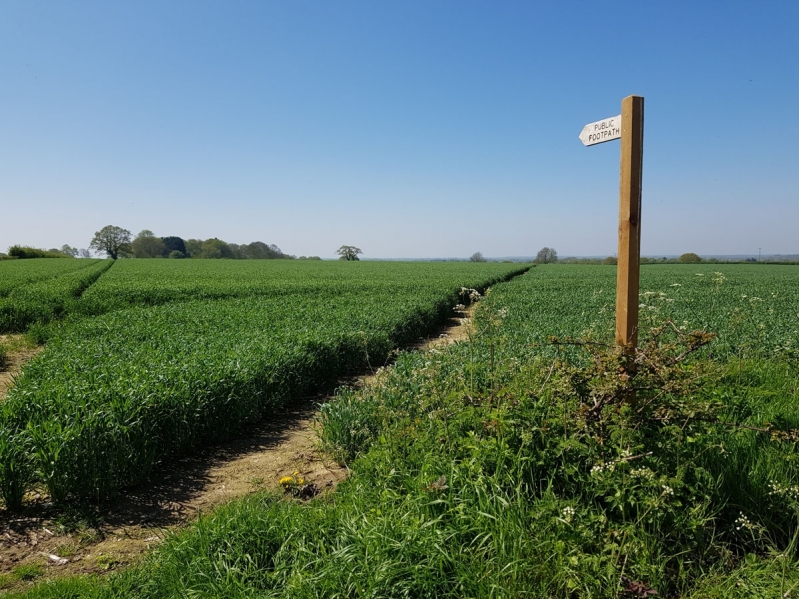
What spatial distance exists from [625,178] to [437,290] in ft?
53.5

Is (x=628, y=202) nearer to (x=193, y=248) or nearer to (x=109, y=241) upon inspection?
(x=109, y=241)

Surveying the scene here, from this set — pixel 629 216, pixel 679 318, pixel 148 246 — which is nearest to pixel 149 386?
pixel 629 216

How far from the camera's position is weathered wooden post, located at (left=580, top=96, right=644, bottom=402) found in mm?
3820

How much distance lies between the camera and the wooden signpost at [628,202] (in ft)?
12.6

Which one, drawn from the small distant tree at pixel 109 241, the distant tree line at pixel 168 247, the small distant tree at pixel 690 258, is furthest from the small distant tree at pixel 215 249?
the small distant tree at pixel 690 258

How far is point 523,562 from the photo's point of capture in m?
2.67

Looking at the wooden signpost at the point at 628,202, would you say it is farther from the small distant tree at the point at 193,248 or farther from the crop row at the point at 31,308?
the small distant tree at the point at 193,248

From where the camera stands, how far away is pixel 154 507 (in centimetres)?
450

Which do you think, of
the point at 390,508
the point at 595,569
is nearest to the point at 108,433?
the point at 390,508

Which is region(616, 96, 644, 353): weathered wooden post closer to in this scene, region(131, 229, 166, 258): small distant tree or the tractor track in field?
the tractor track in field

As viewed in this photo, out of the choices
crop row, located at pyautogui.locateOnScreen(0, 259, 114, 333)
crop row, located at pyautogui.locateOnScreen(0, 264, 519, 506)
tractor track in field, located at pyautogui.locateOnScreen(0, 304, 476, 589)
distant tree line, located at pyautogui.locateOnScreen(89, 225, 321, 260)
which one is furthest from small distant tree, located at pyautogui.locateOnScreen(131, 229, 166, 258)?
tractor track in field, located at pyautogui.locateOnScreen(0, 304, 476, 589)

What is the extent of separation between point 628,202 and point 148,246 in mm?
142170

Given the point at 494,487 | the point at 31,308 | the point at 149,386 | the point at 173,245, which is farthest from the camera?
the point at 173,245

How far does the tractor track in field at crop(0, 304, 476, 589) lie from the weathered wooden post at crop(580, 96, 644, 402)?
3.20 m
